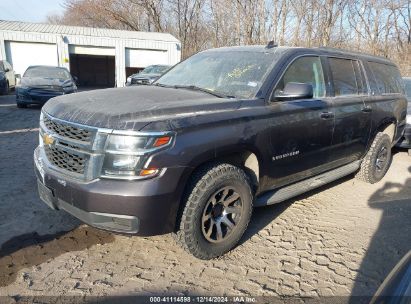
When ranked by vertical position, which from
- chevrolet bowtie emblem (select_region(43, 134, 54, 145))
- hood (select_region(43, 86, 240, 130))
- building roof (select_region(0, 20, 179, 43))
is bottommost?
chevrolet bowtie emblem (select_region(43, 134, 54, 145))

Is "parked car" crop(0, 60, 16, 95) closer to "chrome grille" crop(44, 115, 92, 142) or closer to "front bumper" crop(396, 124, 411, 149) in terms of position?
"chrome grille" crop(44, 115, 92, 142)

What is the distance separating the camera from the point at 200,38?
32719 mm

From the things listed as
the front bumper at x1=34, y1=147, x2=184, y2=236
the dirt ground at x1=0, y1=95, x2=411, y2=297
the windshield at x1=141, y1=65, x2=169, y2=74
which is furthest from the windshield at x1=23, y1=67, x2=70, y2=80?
the front bumper at x1=34, y1=147, x2=184, y2=236

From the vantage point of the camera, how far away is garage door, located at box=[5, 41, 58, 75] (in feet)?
73.8

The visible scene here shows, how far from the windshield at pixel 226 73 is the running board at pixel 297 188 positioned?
3.57 ft

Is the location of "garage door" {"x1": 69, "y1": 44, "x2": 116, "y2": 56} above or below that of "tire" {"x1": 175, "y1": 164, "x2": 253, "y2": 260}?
above

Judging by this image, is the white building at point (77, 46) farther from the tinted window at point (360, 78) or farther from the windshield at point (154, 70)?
the tinted window at point (360, 78)

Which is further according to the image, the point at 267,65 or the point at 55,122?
the point at 267,65

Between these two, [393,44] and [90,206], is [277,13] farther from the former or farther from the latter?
[90,206]

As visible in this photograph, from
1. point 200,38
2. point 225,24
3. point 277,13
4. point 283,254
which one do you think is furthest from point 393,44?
point 283,254

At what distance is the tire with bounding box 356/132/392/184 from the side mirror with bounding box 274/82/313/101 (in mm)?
2335

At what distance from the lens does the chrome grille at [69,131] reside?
2.71 metres

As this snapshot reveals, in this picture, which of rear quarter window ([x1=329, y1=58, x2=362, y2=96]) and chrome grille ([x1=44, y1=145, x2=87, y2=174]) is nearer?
chrome grille ([x1=44, y1=145, x2=87, y2=174])

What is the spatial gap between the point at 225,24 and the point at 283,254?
26.1 metres
